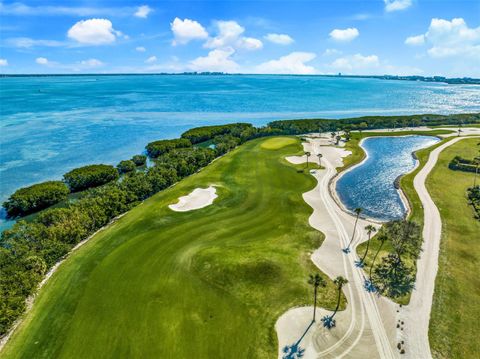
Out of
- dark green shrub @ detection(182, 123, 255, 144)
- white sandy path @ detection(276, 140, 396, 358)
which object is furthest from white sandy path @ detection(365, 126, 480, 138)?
white sandy path @ detection(276, 140, 396, 358)

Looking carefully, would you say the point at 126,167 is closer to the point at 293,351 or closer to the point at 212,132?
the point at 212,132

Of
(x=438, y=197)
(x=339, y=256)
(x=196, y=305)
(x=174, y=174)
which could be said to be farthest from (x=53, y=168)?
(x=438, y=197)

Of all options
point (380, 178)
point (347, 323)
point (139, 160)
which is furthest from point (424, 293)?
point (139, 160)

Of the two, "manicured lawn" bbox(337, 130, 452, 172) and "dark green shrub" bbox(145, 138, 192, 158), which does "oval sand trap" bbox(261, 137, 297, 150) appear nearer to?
"manicured lawn" bbox(337, 130, 452, 172)

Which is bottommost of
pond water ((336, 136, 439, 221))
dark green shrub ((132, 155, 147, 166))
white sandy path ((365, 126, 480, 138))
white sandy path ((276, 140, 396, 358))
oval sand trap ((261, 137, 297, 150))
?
white sandy path ((276, 140, 396, 358))

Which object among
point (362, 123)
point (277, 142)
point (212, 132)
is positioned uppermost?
point (362, 123)

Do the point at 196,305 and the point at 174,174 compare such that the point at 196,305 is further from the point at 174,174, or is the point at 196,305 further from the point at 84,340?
the point at 174,174

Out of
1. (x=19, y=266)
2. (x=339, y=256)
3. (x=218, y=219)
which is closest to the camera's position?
(x=19, y=266)
